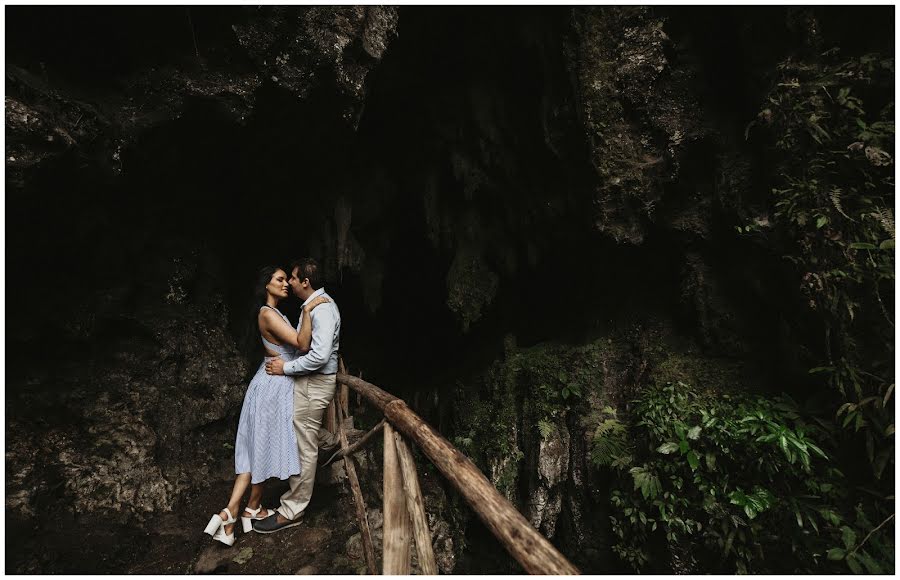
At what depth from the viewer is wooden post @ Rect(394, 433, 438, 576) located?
2.15 meters

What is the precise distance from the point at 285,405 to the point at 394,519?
170 cm

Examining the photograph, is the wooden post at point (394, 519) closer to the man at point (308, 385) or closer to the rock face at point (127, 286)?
the man at point (308, 385)

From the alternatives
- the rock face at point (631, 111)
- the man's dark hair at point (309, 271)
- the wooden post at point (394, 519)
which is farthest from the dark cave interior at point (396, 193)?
the wooden post at point (394, 519)

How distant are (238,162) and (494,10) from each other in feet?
12.8

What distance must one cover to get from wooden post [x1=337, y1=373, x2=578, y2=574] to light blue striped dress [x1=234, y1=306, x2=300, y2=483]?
162cm

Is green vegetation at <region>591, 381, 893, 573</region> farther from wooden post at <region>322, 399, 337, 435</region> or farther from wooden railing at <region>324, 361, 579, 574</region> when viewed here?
wooden post at <region>322, 399, 337, 435</region>

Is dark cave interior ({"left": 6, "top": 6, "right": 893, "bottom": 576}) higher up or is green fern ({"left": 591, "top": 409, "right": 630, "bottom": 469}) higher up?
dark cave interior ({"left": 6, "top": 6, "right": 893, "bottom": 576})

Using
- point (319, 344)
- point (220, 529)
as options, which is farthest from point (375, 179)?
point (220, 529)

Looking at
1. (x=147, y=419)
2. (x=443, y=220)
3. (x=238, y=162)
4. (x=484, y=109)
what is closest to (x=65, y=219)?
(x=238, y=162)

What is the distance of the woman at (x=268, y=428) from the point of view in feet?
11.6

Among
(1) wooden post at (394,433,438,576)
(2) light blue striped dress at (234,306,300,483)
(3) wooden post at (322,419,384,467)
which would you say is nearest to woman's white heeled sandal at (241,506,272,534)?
(2) light blue striped dress at (234,306,300,483)

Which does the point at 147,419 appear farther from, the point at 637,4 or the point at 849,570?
the point at 637,4

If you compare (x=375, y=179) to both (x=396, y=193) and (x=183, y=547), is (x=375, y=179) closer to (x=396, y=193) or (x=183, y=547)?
(x=396, y=193)

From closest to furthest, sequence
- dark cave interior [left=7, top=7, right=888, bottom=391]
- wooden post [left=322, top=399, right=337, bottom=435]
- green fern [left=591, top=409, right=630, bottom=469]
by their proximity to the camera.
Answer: dark cave interior [left=7, top=7, right=888, bottom=391] < green fern [left=591, top=409, right=630, bottom=469] < wooden post [left=322, top=399, right=337, bottom=435]
